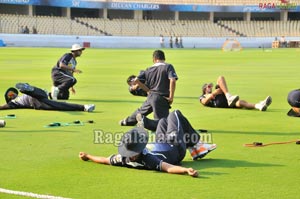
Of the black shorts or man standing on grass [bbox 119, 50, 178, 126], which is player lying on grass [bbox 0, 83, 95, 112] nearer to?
the black shorts

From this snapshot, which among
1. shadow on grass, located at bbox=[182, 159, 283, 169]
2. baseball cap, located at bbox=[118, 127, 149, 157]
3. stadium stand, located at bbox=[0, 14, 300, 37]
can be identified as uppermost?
baseball cap, located at bbox=[118, 127, 149, 157]

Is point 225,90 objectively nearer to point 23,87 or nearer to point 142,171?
point 23,87

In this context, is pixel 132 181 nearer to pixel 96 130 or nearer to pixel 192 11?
pixel 96 130

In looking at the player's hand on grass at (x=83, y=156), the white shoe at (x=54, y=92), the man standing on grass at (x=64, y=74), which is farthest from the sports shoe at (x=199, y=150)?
the white shoe at (x=54, y=92)

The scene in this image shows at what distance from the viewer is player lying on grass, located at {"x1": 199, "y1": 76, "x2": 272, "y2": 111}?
51.2ft

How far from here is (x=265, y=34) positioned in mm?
92062

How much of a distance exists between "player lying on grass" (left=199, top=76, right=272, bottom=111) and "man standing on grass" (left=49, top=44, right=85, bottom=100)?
13.4 feet

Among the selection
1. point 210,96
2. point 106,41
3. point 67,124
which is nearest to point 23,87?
point 67,124

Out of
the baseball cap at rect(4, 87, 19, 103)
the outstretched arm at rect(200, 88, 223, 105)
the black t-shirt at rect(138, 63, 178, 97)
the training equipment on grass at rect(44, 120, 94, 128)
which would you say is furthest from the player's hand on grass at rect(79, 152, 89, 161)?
the outstretched arm at rect(200, 88, 223, 105)

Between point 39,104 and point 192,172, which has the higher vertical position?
point 192,172

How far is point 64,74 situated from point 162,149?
10398mm

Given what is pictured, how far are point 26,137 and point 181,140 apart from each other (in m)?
3.66

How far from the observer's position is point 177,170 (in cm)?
798

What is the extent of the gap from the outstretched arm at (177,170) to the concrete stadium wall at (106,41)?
2410 inches
